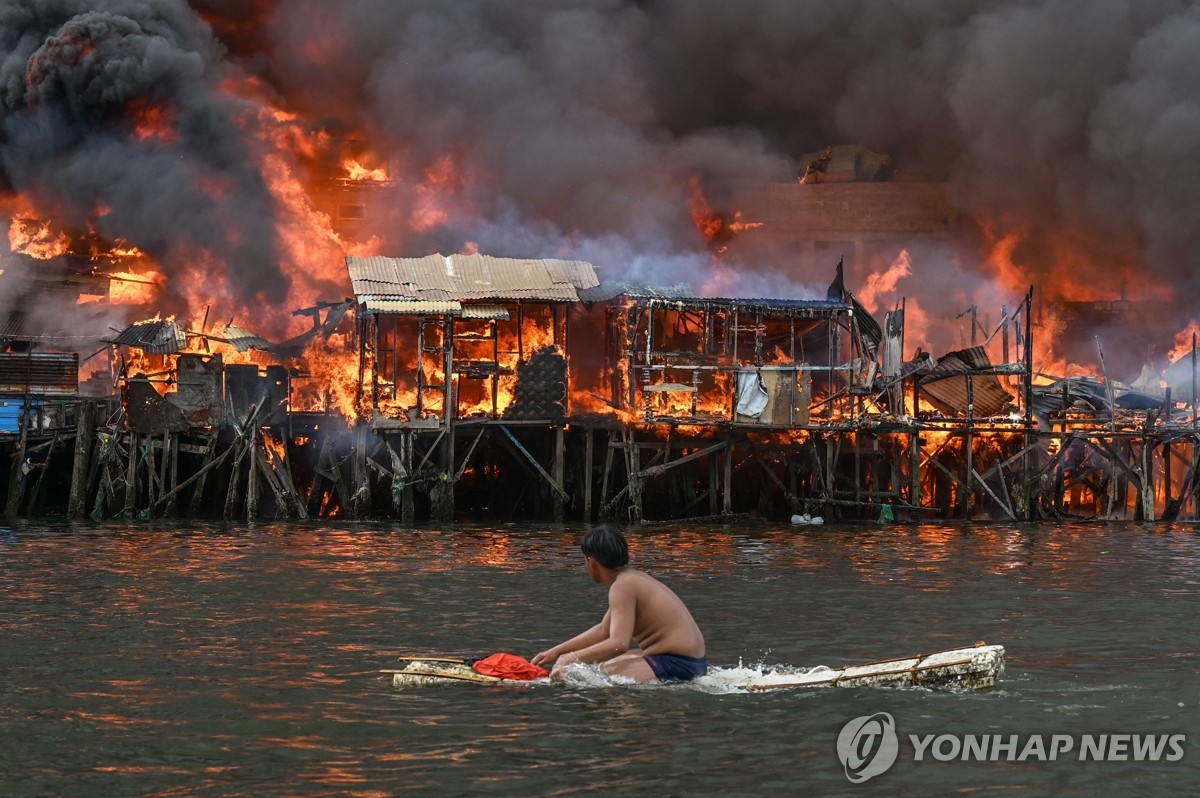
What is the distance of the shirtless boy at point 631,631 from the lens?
1222 cm

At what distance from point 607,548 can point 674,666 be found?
144 centimetres

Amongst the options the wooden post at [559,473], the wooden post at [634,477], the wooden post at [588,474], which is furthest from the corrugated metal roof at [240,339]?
the wooden post at [634,477]

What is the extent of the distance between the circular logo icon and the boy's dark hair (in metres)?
2.35

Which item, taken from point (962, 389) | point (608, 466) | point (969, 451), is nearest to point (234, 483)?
point (608, 466)

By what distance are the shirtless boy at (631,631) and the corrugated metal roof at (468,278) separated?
2760 centimetres

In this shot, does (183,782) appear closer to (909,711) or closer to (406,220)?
(909,711)

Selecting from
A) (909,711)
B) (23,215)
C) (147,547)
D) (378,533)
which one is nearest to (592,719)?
(909,711)

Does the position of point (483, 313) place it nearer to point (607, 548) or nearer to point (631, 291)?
point (631, 291)

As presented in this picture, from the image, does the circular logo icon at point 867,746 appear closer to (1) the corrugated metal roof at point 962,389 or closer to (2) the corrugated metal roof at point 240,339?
(1) the corrugated metal roof at point 962,389

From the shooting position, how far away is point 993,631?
17.5 metres

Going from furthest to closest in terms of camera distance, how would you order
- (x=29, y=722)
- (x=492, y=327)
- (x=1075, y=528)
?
(x=492, y=327), (x=1075, y=528), (x=29, y=722)

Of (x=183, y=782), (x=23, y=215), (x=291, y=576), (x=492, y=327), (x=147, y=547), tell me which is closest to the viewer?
(x=183, y=782)

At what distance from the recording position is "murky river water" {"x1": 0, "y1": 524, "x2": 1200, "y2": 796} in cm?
1030

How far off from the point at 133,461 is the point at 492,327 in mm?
10394
